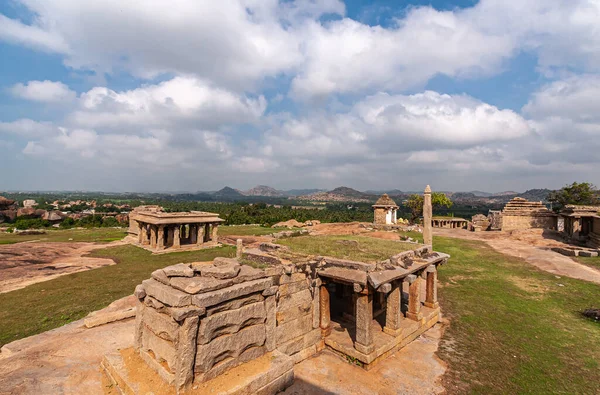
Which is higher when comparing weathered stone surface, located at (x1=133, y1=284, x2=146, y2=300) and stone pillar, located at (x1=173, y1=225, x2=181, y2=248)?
weathered stone surface, located at (x1=133, y1=284, x2=146, y2=300)

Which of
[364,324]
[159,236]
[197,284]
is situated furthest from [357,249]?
[159,236]

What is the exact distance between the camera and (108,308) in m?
11.3

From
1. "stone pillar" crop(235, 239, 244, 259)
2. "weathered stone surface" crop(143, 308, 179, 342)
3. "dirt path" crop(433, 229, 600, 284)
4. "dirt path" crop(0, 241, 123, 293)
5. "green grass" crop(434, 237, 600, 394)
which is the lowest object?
"dirt path" crop(0, 241, 123, 293)

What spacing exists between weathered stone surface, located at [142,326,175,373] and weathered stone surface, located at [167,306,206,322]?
0.82m

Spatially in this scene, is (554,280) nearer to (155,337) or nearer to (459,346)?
(459,346)

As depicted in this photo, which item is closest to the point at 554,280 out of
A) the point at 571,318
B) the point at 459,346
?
the point at 571,318

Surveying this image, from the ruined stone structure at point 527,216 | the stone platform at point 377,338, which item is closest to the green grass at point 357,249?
the stone platform at point 377,338

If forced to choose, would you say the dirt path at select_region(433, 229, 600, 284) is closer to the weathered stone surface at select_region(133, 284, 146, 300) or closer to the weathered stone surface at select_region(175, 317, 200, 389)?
the weathered stone surface at select_region(175, 317, 200, 389)

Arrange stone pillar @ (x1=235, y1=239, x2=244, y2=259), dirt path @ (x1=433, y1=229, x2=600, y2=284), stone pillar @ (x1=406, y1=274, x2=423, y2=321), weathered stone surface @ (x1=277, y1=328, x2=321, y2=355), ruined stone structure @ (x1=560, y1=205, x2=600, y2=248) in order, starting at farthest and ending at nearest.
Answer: ruined stone structure @ (x1=560, y1=205, x2=600, y2=248)
dirt path @ (x1=433, y1=229, x2=600, y2=284)
stone pillar @ (x1=235, y1=239, x2=244, y2=259)
stone pillar @ (x1=406, y1=274, x2=423, y2=321)
weathered stone surface @ (x1=277, y1=328, x2=321, y2=355)

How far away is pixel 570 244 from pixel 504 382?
2734 cm

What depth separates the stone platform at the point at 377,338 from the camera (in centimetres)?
759

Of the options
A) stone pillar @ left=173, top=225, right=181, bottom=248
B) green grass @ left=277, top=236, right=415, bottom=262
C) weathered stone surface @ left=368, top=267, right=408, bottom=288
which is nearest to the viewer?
weathered stone surface @ left=368, top=267, right=408, bottom=288

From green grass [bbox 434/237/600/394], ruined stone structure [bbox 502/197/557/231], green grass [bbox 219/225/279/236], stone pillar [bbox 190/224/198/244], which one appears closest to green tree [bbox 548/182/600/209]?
ruined stone structure [bbox 502/197/557/231]

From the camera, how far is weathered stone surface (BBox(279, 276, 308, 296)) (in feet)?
23.6
